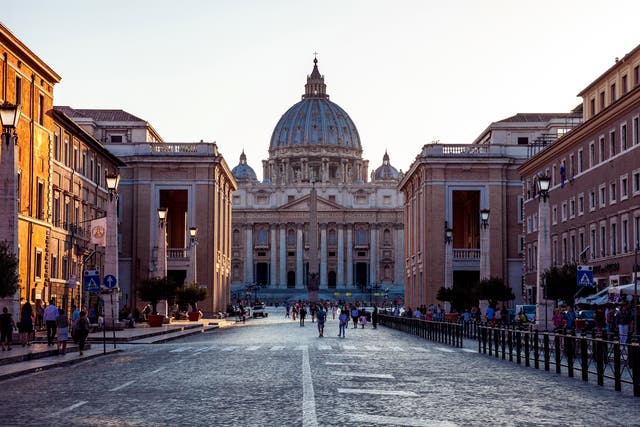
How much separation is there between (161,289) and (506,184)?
42948mm

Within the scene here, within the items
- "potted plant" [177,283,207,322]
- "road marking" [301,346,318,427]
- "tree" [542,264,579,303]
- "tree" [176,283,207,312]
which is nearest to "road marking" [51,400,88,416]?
"road marking" [301,346,318,427]

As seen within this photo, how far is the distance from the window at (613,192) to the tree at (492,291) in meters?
9.06

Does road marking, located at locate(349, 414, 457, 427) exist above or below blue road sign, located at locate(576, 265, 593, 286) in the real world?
below

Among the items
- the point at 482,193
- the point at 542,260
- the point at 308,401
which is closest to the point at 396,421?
the point at 308,401

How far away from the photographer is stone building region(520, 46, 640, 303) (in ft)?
179

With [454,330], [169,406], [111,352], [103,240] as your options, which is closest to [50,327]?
[111,352]

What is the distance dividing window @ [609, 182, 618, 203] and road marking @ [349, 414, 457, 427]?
44.6 metres

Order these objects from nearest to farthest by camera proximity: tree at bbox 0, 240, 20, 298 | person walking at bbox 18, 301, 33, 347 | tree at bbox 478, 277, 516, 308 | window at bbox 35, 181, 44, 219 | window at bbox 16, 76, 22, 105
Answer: tree at bbox 0, 240, 20, 298
person walking at bbox 18, 301, 33, 347
window at bbox 16, 76, 22, 105
window at bbox 35, 181, 44, 219
tree at bbox 478, 277, 516, 308

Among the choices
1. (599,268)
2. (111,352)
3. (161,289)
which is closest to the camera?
(111,352)

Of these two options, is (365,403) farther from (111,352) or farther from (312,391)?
(111,352)

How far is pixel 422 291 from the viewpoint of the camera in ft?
341

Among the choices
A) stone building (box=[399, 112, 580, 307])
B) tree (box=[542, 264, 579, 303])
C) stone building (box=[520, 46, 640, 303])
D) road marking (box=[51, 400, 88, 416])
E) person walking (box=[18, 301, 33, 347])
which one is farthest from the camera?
stone building (box=[399, 112, 580, 307])

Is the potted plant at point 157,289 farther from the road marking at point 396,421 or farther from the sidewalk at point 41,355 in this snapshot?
the road marking at point 396,421

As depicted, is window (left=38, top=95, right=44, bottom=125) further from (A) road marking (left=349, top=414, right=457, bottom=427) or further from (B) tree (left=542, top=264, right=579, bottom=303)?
(A) road marking (left=349, top=414, right=457, bottom=427)
